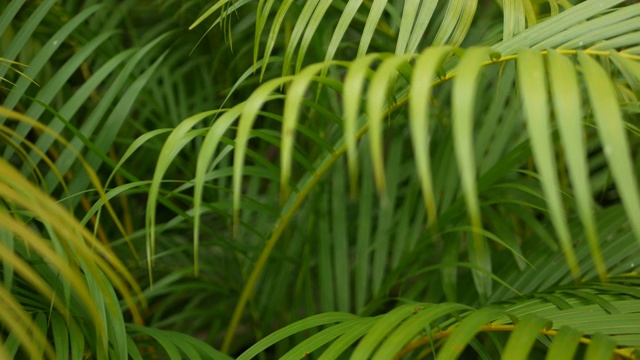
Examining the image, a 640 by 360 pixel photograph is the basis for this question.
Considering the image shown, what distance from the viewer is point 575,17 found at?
514mm

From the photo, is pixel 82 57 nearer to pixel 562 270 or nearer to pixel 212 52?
pixel 212 52

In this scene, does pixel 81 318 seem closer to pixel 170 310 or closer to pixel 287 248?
pixel 287 248

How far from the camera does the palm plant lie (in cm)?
37

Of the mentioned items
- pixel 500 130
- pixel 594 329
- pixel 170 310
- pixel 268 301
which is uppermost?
pixel 500 130

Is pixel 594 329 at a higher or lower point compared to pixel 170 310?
higher

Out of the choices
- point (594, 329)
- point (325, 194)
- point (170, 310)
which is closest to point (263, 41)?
point (325, 194)

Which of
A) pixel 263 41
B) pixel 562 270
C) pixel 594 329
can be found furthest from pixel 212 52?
pixel 594 329

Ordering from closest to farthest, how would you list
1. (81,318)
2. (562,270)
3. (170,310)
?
(81,318) < (562,270) < (170,310)

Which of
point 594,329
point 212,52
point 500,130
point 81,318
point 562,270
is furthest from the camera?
point 212,52

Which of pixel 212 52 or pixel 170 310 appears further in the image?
pixel 170 310

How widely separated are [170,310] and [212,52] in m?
0.38

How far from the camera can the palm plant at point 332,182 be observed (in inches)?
14.6

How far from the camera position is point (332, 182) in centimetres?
87

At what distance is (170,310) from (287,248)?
0.98 ft
